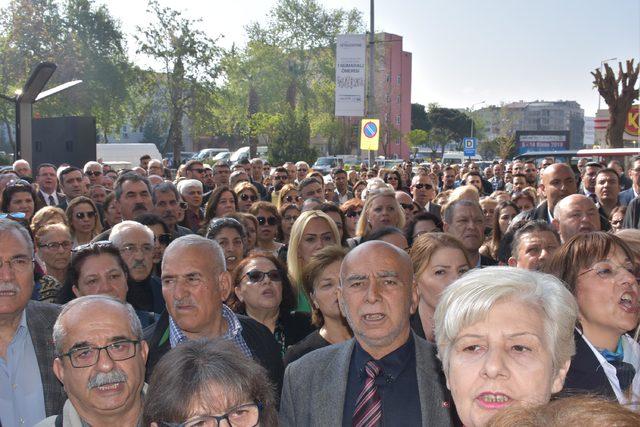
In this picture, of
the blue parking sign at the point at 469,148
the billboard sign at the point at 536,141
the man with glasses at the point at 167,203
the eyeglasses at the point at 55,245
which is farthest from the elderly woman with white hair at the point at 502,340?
the billboard sign at the point at 536,141

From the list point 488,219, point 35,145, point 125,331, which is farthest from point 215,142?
point 125,331

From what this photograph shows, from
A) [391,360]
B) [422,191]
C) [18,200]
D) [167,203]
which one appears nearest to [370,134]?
[422,191]

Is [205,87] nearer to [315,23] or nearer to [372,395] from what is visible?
[315,23]

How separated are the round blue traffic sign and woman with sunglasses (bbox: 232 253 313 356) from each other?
15.4 metres

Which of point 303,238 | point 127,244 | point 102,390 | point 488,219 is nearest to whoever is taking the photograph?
point 102,390

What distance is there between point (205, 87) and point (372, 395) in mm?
45400

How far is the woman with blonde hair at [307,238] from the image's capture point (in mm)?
6570

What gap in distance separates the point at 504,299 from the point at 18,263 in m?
2.78

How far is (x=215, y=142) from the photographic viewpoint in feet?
296

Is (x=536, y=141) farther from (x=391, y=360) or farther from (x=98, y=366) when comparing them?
(x=98, y=366)

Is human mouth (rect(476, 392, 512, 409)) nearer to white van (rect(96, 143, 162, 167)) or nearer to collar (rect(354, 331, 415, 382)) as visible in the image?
collar (rect(354, 331, 415, 382))

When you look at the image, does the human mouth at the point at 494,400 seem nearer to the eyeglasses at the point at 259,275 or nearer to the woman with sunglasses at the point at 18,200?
the eyeglasses at the point at 259,275

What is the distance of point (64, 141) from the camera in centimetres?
1662

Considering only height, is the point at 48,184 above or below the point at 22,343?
above
